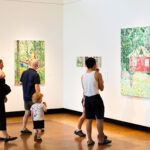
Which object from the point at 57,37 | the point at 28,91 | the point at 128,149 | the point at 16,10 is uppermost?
the point at 16,10

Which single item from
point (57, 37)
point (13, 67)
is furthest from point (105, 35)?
point (13, 67)

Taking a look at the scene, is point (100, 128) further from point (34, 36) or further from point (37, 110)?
point (34, 36)

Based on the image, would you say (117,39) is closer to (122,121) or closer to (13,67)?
(122,121)

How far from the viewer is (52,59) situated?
33.9 feet

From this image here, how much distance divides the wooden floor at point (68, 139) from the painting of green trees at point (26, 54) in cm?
151

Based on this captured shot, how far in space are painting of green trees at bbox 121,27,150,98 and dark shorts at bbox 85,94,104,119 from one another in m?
1.56

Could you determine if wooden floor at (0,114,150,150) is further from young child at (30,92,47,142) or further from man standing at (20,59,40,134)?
man standing at (20,59,40,134)

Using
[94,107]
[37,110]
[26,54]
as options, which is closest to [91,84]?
[94,107]

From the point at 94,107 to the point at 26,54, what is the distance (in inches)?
157

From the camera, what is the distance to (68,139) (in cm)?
707

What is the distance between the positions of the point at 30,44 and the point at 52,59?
2.67 feet

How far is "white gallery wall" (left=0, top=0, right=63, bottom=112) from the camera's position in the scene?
953cm

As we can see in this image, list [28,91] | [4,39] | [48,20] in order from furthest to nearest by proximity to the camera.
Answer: [48,20]
[4,39]
[28,91]

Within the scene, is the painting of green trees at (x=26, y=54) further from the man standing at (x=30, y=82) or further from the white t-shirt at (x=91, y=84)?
the white t-shirt at (x=91, y=84)
